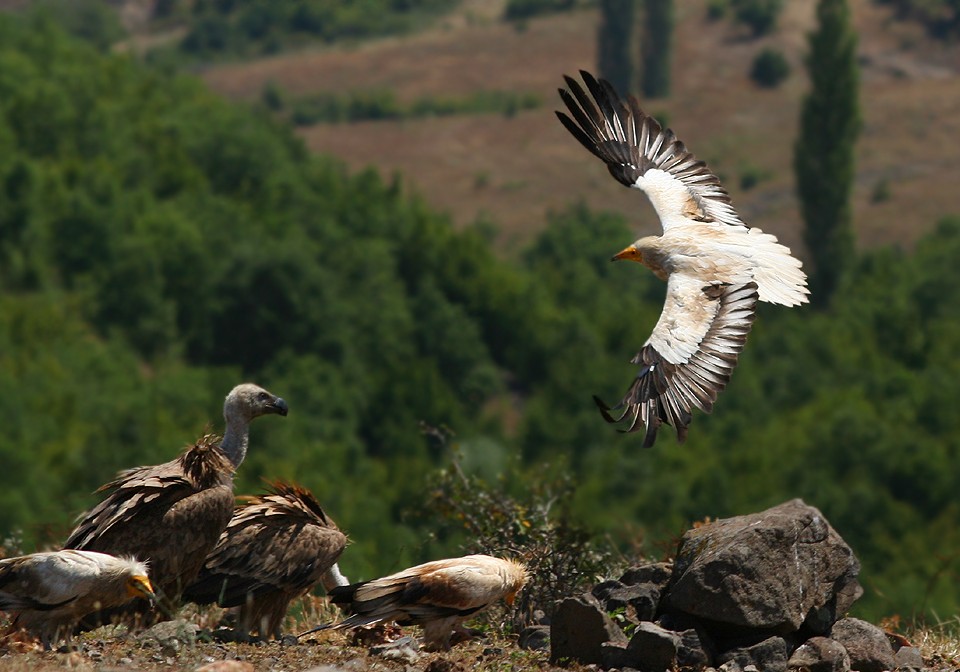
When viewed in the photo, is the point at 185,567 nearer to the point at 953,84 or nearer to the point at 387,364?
the point at 387,364

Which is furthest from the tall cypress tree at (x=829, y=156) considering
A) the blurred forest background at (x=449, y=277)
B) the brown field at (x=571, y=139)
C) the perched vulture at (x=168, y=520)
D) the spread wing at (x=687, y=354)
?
the perched vulture at (x=168, y=520)

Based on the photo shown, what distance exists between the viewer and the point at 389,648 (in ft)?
29.6

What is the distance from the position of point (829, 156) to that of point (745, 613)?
75.8 meters

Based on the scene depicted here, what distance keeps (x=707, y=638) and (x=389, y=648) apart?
160 cm

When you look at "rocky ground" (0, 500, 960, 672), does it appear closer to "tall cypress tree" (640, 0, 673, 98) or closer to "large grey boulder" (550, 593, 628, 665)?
"large grey boulder" (550, 593, 628, 665)

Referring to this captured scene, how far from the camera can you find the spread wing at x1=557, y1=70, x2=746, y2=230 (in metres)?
13.2

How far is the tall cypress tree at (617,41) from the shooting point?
4432 inches

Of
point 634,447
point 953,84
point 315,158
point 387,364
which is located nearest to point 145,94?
point 315,158

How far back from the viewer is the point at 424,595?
8.80m

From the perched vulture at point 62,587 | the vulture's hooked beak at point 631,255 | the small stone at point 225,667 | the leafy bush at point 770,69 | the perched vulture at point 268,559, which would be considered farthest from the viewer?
the leafy bush at point 770,69

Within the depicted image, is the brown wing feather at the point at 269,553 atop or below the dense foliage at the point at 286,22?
atop

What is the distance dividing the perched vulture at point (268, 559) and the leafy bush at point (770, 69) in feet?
350

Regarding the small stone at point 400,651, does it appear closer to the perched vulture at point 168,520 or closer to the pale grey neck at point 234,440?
the perched vulture at point 168,520

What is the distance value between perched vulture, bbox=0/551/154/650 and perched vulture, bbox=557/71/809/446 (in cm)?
249
